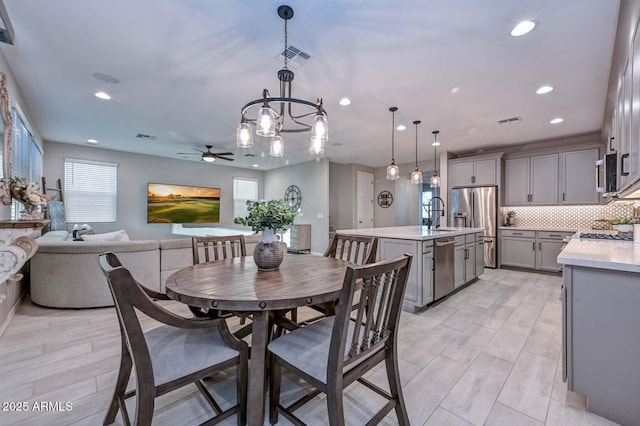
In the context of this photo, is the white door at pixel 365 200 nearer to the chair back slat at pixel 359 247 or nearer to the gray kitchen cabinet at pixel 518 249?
the gray kitchen cabinet at pixel 518 249

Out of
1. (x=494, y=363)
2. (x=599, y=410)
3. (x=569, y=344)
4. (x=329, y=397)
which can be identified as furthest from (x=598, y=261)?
(x=329, y=397)

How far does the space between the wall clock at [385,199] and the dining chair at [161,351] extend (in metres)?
7.46

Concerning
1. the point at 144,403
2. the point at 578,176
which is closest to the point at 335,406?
the point at 144,403

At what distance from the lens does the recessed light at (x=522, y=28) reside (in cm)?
209

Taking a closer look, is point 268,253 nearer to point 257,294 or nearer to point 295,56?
point 257,294

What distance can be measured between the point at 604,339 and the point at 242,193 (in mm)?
8520

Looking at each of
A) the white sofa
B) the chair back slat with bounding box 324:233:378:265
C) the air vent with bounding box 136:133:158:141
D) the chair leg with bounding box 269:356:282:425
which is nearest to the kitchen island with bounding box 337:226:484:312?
the chair back slat with bounding box 324:233:378:265

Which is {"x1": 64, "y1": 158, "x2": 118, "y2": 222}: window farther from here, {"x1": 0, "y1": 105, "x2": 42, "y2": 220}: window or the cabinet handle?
the cabinet handle

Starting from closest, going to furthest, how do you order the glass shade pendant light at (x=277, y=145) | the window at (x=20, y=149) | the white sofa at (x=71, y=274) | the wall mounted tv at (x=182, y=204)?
the glass shade pendant light at (x=277, y=145) → the window at (x=20, y=149) → the white sofa at (x=71, y=274) → the wall mounted tv at (x=182, y=204)

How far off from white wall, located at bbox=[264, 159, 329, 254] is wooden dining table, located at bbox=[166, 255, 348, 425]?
553 cm

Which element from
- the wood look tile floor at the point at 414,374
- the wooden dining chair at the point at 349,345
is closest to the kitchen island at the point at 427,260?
the wood look tile floor at the point at 414,374

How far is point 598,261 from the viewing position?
60.6 inches

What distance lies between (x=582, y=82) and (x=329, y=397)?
4.02 metres

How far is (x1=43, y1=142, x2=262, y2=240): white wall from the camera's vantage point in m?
5.82
